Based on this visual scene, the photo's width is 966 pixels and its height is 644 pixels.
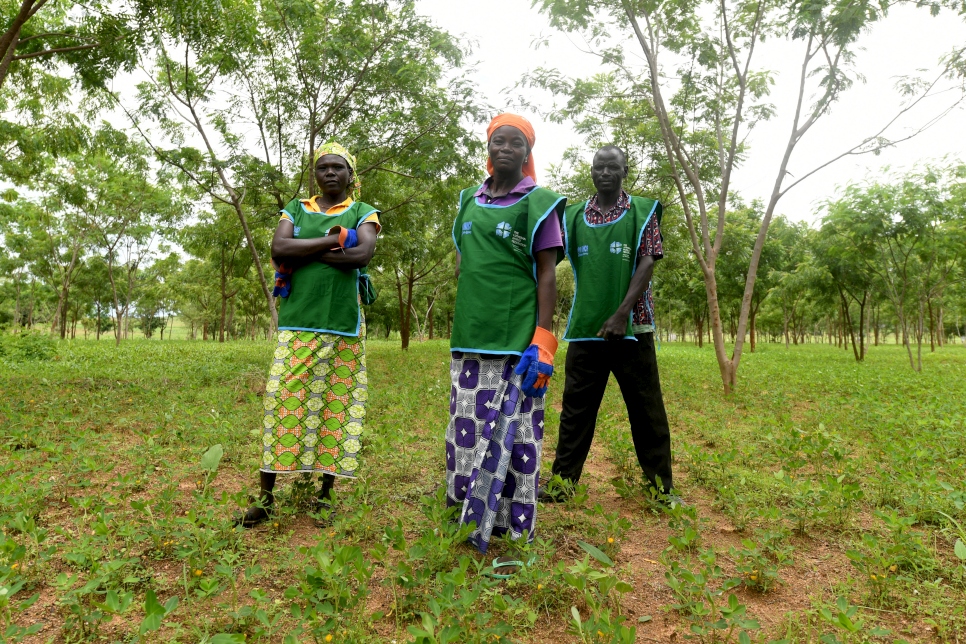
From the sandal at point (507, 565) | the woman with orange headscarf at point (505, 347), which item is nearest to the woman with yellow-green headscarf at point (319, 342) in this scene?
the woman with orange headscarf at point (505, 347)

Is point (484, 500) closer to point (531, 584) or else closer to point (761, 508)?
point (531, 584)

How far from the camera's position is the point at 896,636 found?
188 cm

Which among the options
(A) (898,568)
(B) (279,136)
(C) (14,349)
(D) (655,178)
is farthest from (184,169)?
(A) (898,568)

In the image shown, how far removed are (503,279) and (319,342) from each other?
1075mm

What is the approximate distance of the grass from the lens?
1846 millimetres

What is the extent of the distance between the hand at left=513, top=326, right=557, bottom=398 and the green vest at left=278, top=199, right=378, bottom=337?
3.40 feet

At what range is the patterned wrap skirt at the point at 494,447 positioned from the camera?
95.3 inches

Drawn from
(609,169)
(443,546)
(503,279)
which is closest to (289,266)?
(503,279)

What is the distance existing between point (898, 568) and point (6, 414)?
→ 22.5ft

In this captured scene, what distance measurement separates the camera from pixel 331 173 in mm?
2912

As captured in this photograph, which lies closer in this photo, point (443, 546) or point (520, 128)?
point (443, 546)

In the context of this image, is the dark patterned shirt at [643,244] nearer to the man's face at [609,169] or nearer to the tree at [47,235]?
the man's face at [609,169]

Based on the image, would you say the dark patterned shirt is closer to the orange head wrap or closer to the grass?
the orange head wrap

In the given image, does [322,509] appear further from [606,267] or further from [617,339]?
[606,267]
